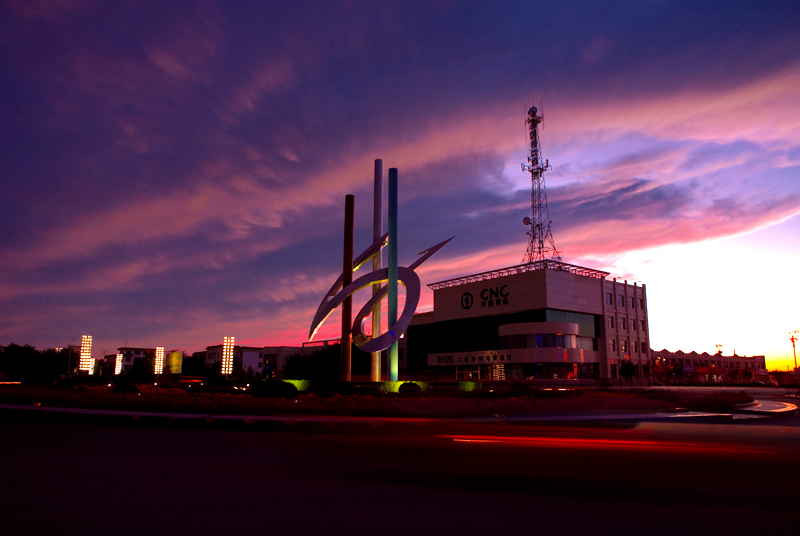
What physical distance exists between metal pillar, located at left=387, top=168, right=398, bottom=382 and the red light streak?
18.1 metres

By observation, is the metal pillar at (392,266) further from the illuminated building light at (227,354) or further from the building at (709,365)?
the building at (709,365)

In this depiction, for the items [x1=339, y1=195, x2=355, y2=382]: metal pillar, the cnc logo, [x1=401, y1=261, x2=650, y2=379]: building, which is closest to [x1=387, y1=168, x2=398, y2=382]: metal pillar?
[x1=339, y1=195, x2=355, y2=382]: metal pillar

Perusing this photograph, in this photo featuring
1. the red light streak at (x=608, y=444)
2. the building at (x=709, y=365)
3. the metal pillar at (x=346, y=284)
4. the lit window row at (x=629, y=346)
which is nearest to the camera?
the red light streak at (x=608, y=444)

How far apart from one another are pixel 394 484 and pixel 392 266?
2544cm

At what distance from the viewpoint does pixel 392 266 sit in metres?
32.8

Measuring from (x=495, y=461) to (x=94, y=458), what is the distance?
7.42m

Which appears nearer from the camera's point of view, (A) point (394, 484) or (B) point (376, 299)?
(A) point (394, 484)

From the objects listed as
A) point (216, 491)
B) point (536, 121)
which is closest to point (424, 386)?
point (216, 491)

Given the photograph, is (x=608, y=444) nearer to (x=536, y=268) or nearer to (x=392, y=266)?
(x=392, y=266)

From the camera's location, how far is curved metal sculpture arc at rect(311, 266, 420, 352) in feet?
100

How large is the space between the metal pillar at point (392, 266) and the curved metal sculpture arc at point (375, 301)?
572 millimetres

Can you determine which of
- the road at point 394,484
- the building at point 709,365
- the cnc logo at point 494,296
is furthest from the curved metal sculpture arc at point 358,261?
the building at point 709,365

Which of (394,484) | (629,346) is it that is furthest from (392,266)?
(629,346)

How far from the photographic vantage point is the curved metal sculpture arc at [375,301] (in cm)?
3062
